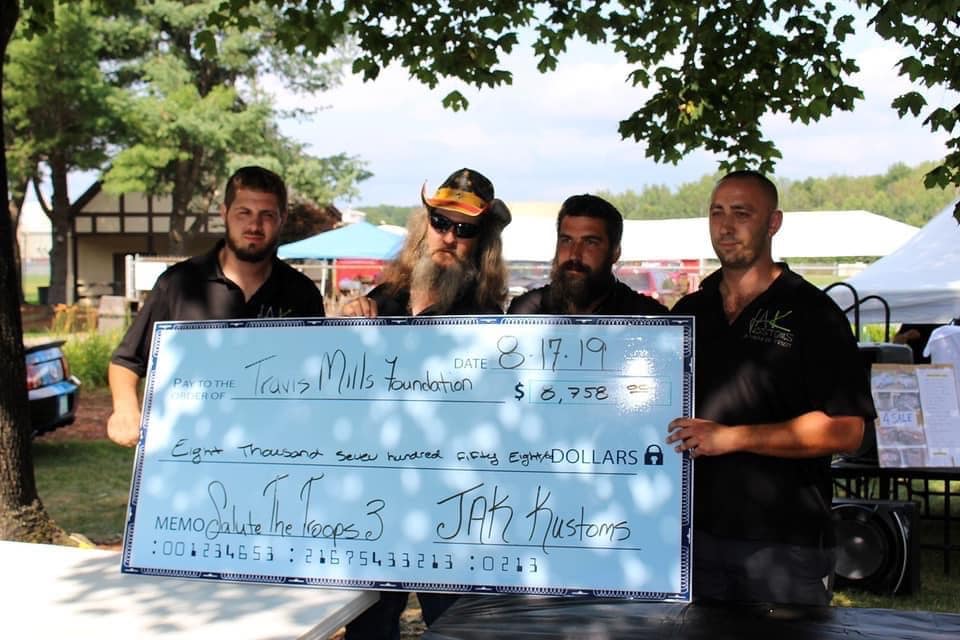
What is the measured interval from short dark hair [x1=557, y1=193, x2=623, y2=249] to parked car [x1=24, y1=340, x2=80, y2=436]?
7.06 meters

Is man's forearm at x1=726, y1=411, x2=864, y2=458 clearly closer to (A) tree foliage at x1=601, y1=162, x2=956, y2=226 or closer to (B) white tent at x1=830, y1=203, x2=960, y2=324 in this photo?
(B) white tent at x1=830, y1=203, x2=960, y2=324

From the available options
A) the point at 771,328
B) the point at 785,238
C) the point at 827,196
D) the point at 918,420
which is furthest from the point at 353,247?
the point at 827,196

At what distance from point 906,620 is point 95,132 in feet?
105

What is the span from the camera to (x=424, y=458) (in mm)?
2721

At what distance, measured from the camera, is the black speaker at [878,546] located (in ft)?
20.0

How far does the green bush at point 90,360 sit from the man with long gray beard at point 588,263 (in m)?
11.9

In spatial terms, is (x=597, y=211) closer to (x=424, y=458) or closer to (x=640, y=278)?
(x=424, y=458)

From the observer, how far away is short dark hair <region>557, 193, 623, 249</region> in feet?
10.2

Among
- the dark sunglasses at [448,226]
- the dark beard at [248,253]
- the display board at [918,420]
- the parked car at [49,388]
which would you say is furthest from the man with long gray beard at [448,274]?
the parked car at [49,388]

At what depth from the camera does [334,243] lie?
922 inches

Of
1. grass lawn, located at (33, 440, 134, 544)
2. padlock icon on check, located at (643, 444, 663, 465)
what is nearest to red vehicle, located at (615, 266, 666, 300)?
grass lawn, located at (33, 440, 134, 544)

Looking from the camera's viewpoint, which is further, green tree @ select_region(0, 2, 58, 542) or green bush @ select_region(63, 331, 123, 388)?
green bush @ select_region(63, 331, 123, 388)

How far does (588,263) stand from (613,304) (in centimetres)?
14

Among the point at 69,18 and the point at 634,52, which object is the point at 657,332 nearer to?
the point at 634,52
